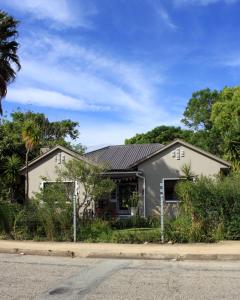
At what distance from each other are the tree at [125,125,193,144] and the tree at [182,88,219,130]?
1.56m

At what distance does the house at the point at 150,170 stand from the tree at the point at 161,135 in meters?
35.3

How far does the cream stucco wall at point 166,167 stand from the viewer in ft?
86.2

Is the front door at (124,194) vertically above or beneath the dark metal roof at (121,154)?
beneath

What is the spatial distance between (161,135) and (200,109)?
6002 millimetres

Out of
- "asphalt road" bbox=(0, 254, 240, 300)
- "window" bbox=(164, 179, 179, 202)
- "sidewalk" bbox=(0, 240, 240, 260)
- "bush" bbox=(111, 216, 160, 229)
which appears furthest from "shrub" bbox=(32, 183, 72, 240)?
"window" bbox=(164, 179, 179, 202)

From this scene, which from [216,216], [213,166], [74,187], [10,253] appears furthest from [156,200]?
[10,253]

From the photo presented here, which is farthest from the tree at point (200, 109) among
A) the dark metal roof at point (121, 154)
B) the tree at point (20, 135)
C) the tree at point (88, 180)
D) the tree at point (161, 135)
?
the tree at point (88, 180)

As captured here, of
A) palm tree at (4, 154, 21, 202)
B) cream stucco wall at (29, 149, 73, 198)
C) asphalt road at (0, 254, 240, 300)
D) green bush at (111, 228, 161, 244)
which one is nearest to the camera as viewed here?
asphalt road at (0, 254, 240, 300)

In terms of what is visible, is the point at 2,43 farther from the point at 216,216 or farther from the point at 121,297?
the point at 121,297

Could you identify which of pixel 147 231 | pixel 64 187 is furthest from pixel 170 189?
pixel 147 231

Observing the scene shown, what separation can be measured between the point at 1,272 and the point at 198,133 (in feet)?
169

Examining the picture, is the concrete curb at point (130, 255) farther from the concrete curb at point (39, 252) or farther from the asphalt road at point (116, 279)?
the asphalt road at point (116, 279)

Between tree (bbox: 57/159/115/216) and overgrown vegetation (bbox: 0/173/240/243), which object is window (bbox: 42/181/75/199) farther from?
tree (bbox: 57/159/115/216)

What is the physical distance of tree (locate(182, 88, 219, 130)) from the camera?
2458 inches
